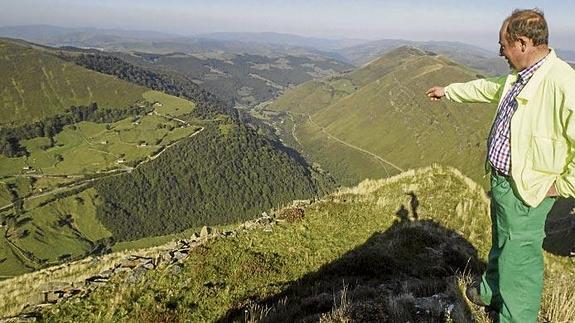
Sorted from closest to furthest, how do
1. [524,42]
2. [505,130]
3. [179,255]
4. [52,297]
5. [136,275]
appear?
[524,42] < [505,130] < [52,297] < [136,275] < [179,255]

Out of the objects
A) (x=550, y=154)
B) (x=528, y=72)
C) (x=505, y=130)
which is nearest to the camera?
(x=550, y=154)

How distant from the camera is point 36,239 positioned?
169m

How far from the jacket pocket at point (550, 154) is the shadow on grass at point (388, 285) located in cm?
250

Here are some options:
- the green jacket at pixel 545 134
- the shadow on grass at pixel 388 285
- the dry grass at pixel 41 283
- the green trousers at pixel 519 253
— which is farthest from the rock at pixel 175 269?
the green jacket at pixel 545 134

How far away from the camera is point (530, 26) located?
5.35m

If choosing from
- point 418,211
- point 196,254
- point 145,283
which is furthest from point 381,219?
point 145,283

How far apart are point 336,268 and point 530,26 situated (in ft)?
31.1

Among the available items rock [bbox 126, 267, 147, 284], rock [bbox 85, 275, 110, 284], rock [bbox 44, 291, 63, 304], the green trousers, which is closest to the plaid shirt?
the green trousers

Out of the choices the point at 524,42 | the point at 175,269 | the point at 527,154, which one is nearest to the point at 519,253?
the point at 527,154

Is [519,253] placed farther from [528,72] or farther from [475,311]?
[528,72]

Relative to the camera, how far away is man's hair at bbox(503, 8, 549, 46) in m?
5.35

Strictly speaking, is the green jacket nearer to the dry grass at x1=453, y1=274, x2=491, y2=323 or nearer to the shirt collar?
the shirt collar

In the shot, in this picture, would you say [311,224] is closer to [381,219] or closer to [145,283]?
[381,219]

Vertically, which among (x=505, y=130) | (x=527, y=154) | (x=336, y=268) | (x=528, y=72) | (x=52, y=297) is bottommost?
(x=336, y=268)
